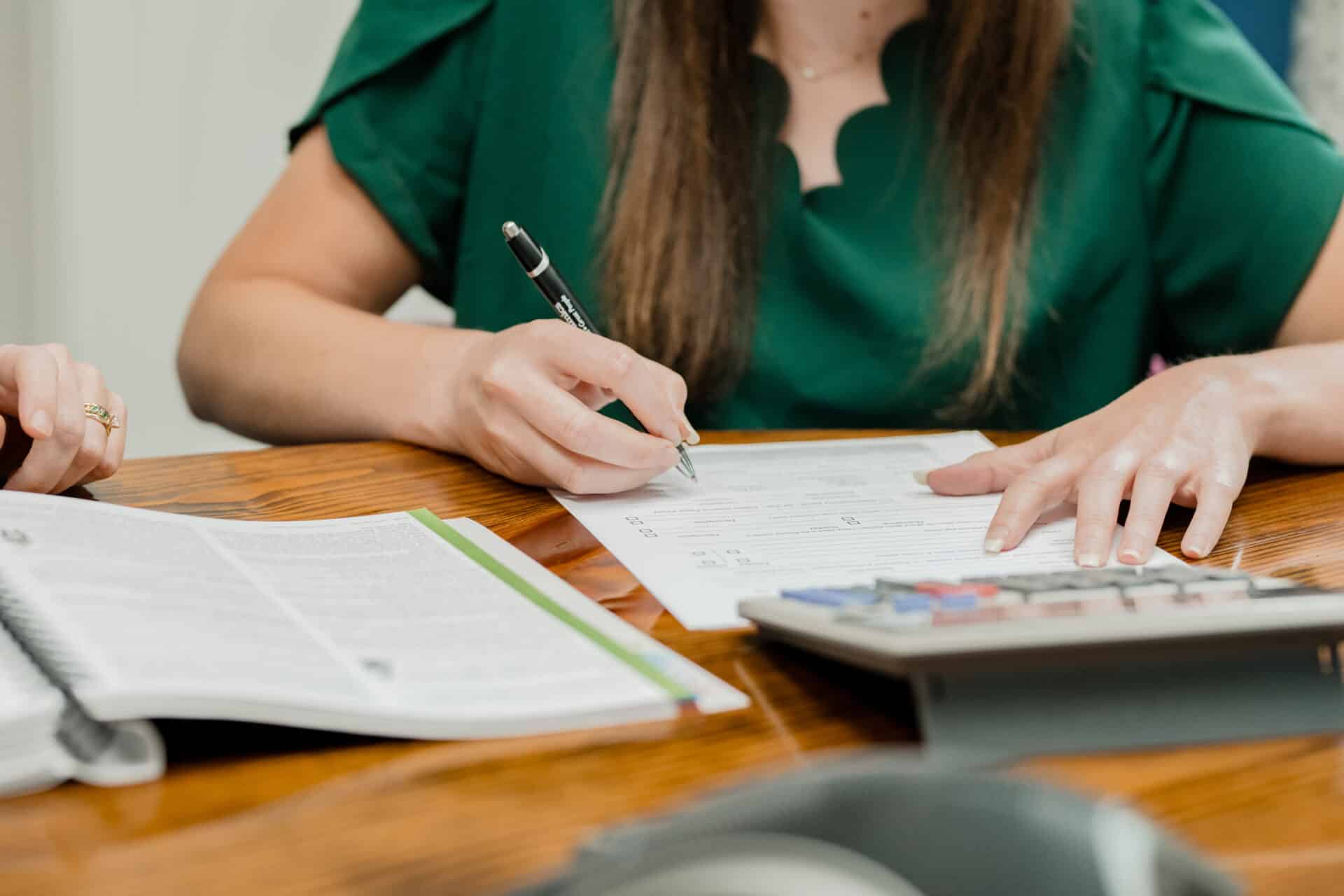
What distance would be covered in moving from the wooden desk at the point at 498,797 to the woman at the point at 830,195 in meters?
0.60

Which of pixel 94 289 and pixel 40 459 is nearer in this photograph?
pixel 40 459

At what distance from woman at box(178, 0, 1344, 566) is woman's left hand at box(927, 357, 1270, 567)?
27cm

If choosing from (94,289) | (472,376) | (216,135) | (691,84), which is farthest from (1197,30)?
(94,289)

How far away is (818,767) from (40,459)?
53 cm

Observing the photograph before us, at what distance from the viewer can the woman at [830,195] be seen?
1.06 meters

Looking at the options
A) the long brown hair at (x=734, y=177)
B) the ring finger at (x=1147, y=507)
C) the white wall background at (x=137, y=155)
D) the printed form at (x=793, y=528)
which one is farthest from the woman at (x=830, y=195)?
the white wall background at (x=137, y=155)

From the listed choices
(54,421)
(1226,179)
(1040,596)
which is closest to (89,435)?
(54,421)

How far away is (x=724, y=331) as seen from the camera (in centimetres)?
105

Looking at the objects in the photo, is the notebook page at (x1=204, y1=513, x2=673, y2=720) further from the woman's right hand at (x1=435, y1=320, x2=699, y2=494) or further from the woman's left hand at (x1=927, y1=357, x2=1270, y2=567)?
the woman's left hand at (x1=927, y1=357, x2=1270, y2=567)

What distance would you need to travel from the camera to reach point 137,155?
2064 millimetres

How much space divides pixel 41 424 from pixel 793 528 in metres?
0.38

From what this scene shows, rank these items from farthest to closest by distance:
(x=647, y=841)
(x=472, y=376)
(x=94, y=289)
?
(x=94, y=289) < (x=472, y=376) < (x=647, y=841)

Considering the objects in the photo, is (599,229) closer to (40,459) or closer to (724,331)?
(724,331)

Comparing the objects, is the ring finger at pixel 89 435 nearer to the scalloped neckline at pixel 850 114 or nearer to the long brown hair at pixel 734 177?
the long brown hair at pixel 734 177
